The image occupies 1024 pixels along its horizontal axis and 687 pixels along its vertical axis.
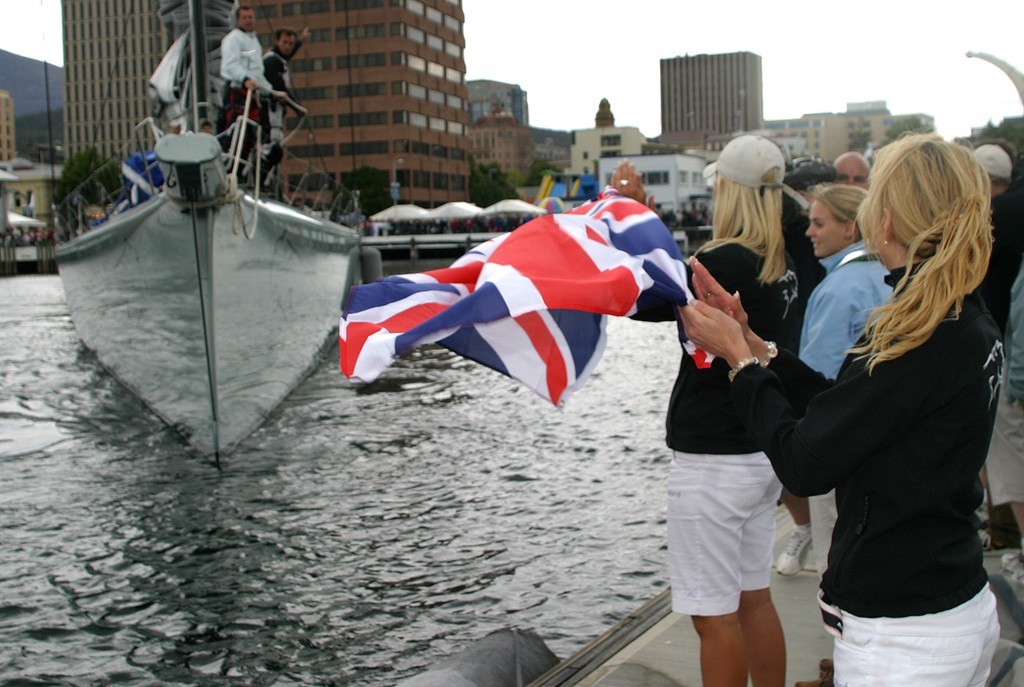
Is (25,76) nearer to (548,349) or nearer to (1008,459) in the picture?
(548,349)

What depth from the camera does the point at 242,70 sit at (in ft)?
40.7

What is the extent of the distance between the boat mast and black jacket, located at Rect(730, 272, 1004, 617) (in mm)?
11628

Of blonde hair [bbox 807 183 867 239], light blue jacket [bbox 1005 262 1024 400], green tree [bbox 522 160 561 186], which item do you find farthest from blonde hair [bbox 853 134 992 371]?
green tree [bbox 522 160 561 186]

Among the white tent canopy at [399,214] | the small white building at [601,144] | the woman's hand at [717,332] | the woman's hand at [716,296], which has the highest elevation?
the small white building at [601,144]

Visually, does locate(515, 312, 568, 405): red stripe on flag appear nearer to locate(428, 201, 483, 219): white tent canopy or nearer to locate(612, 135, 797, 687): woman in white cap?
locate(612, 135, 797, 687): woman in white cap

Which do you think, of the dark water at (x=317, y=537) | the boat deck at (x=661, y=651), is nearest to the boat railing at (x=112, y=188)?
the dark water at (x=317, y=537)

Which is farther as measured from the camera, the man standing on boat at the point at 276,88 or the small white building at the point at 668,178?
the small white building at the point at 668,178

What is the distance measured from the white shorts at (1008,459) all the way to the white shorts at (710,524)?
7.00ft

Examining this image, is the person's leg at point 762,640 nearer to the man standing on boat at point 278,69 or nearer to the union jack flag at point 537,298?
the union jack flag at point 537,298

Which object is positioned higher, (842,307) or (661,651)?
(842,307)

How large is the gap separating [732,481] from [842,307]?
1144mm

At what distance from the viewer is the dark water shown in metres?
5.76

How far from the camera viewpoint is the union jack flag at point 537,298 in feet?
9.69

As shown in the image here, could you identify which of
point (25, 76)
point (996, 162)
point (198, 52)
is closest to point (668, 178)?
point (25, 76)
